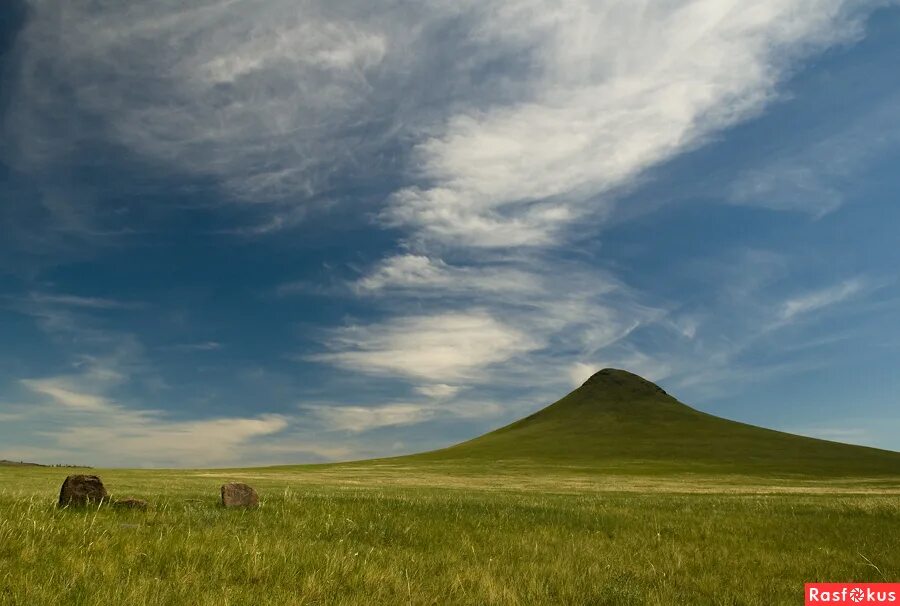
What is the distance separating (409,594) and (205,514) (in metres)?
6.74

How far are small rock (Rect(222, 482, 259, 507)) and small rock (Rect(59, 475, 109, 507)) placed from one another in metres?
2.66

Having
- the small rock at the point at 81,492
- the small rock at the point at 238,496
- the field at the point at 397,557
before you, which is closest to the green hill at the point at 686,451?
the field at the point at 397,557

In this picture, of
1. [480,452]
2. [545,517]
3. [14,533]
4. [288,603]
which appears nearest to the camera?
→ [288,603]

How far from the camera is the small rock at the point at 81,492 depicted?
500 inches

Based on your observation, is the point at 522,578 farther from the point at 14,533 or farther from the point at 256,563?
the point at 14,533

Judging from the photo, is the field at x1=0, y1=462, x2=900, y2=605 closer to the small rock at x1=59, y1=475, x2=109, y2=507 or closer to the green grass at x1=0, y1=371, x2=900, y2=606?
the green grass at x1=0, y1=371, x2=900, y2=606

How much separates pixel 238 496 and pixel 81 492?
3.46m

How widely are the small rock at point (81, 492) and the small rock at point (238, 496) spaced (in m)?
2.66

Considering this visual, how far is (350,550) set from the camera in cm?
1018

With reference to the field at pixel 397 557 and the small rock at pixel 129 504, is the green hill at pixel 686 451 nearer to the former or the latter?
the field at pixel 397 557

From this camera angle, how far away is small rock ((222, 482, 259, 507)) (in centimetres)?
1503

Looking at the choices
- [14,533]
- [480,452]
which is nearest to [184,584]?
[14,533]

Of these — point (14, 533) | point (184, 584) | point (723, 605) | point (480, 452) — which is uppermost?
point (480, 452)

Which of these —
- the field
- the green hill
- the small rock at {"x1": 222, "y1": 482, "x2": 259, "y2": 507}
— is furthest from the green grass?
the green hill
